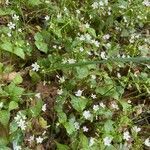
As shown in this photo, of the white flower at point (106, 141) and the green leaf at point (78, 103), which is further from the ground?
the green leaf at point (78, 103)

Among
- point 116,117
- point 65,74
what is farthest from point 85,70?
point 116,117

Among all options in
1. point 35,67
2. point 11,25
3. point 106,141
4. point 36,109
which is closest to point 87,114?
point 106,141

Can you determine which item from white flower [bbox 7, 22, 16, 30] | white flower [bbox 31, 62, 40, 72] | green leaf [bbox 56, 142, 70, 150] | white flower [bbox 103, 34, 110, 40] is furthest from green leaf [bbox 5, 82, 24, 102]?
white flower [bbox 103, 34, 110, 40]

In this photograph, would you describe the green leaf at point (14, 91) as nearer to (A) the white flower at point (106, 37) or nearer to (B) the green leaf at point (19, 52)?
(B) the green leaf at point (19, 52)

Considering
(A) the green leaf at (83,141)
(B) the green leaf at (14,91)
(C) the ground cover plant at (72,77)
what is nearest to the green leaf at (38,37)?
(C) the ground cover plant at (72,77)

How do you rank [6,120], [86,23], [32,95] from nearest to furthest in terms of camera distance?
[6,120], [32,95], [86,23]

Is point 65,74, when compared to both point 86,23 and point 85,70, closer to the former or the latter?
point 85,70

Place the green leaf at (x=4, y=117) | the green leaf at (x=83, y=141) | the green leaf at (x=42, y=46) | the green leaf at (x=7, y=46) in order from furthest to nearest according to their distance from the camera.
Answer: the green leaf at (x=42, y=46), the green leaf at (x=7, y=46), the green leaf at (x=83, y=141), the green leaf at (x=4, y=117)

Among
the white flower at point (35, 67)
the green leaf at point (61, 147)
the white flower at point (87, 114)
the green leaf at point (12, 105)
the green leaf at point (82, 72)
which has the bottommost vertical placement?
the green leaf at point (61, 147)
